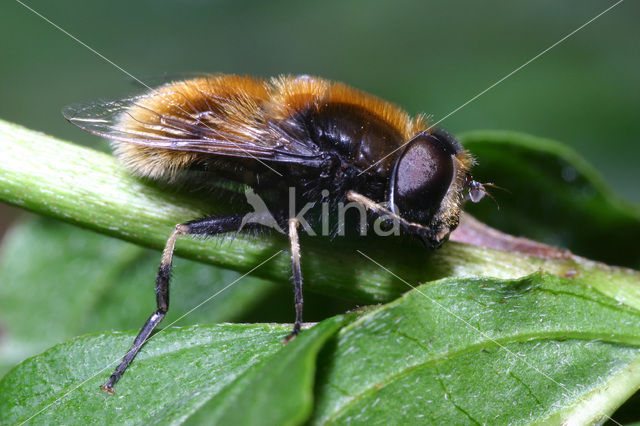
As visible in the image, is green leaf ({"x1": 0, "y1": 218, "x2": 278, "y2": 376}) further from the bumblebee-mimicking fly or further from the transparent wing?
the transparent wing

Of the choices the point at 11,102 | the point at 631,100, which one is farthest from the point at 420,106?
the point at 11,102

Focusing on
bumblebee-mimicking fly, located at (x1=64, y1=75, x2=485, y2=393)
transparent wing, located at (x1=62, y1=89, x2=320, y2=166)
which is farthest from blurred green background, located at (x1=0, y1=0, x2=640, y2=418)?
bumblebee-mimicking fly, located at (x1=64, y1=75, x2=485, y2=393)

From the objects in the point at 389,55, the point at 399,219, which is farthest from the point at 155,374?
the point at 389,55

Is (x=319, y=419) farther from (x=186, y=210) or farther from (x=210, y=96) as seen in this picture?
(x=210, y=96)

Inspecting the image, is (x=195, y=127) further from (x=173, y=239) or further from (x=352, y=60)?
(x=352, y=60)
